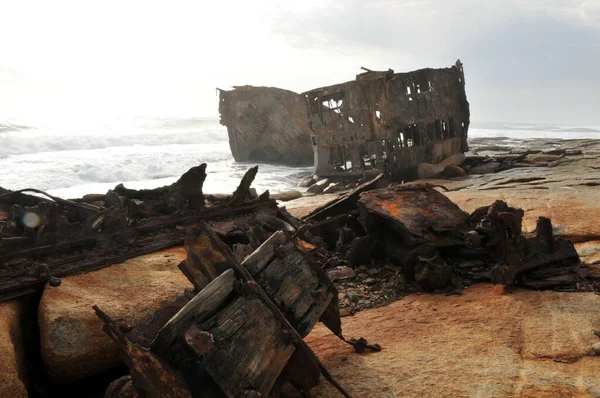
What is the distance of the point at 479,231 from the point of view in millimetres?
Answer: 4816

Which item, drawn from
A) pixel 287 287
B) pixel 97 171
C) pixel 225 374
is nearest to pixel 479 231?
pixel 287 287

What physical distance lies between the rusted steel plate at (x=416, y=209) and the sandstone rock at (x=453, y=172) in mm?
8502

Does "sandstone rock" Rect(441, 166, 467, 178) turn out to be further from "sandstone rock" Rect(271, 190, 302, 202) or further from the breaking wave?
the breaking wave

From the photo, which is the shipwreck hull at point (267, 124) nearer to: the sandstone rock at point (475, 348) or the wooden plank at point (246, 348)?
the sandstone rock at point (475, 348)

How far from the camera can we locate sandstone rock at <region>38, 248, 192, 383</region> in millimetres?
3014

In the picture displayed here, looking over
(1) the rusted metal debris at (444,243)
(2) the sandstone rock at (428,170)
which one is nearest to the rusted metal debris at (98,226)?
(1) the rusted metal debris at (444,243)

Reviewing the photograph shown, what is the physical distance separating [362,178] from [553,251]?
421 inches

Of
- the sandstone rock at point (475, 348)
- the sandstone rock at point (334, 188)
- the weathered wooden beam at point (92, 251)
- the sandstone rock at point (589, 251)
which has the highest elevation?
the weathered wooden beam at point (92, 251)

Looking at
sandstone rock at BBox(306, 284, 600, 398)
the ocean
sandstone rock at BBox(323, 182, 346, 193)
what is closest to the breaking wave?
the ocean

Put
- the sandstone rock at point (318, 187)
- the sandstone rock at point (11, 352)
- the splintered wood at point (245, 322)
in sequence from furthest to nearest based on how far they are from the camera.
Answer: the sandstone rock at point (318, 187) → the sandstone rock at point (11, 352) → the splintered wood at point (245, 322)

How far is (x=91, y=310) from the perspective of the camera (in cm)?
330

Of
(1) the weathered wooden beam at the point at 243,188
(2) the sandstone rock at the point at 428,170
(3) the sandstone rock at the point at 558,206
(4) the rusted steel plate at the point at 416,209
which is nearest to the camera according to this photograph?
(4) the rusted steel plate at the point at 416,209

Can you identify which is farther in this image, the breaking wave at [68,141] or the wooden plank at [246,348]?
the breaking wave at [68,141]

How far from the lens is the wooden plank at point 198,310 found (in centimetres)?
208
